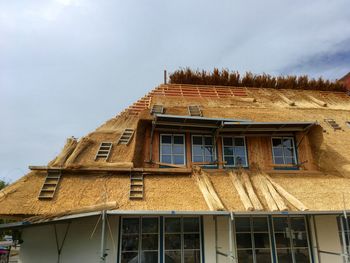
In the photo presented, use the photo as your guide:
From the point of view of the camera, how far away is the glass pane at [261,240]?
29.9ft

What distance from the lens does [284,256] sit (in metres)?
9.13

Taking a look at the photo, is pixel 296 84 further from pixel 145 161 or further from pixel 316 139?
pixel 145 161

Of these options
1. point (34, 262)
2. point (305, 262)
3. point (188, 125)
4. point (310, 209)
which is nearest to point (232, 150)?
point (188, 125)

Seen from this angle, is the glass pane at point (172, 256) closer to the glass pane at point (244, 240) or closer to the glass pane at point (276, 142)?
the glass pane at point (244, 240)

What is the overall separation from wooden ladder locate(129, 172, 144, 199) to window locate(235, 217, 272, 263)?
335cm

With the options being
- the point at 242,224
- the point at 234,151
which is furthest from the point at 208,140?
the point at 242,224

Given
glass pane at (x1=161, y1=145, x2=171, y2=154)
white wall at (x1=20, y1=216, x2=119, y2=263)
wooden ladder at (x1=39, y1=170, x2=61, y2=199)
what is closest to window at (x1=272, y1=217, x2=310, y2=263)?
glass pane at (x1=161, y1=145, x2=171, y2=154)

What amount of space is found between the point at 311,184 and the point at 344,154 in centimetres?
244

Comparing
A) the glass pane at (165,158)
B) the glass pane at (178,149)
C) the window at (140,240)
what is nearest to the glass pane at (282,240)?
the window at (140,240)

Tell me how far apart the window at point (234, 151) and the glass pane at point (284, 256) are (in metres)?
2.94

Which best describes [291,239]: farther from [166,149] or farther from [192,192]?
[166,149]

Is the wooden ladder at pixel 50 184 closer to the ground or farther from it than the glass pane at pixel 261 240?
farther from it

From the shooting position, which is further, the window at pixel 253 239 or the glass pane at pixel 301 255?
the glass pane at pixel 301 255

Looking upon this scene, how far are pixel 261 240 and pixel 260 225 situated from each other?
0.45m
